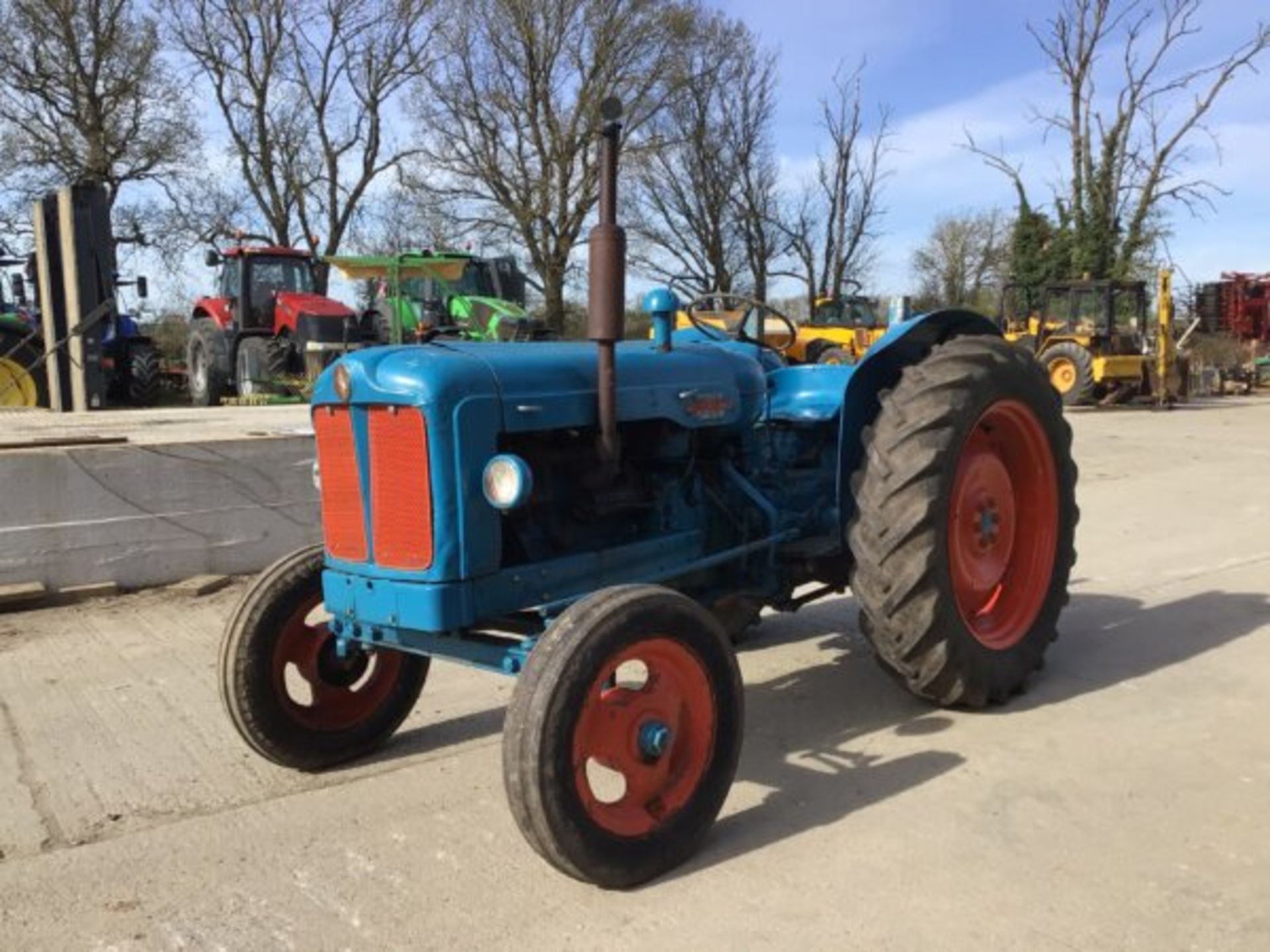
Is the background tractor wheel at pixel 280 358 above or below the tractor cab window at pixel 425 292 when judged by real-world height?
below

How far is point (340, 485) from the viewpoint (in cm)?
324

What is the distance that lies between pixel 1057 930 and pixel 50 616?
4.95 meters

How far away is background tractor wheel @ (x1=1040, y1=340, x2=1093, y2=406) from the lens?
1964 centimetres

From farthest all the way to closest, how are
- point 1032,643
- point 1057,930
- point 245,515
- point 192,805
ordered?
point 245,515, point 1032,643, point 192,805, point 1057,930

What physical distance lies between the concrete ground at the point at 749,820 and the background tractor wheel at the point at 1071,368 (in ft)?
51.1

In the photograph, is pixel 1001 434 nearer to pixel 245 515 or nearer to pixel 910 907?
pixel 910 907

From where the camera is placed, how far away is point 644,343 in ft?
12.9

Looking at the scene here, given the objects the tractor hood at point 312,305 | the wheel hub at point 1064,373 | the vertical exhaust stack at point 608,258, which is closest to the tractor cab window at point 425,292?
the tractor hood at point 312,305

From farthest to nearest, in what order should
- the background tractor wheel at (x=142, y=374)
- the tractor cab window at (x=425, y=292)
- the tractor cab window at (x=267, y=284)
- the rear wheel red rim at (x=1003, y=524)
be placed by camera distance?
1. the background tractor wheel at (x=142, y=374)
2. the tractor cab window at (x=425, y=292)
3. the tractor cab window at (x=267, y=284)
4. the rear wheel red rim at (x=1003, y=524)

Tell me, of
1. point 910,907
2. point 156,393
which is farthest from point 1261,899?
point 156,393

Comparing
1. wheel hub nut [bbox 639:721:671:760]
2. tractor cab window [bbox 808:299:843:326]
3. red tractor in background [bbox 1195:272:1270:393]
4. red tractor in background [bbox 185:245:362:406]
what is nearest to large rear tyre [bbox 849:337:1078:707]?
wheel hub nut [bbox 639:721:671:760]

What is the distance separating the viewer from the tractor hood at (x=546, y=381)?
9.80 ft

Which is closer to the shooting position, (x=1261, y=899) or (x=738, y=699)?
(x=1261, y=899)

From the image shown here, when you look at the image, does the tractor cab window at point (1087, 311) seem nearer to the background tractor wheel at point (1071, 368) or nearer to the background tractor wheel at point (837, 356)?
the background tractor wheel at point (1071, 368)
